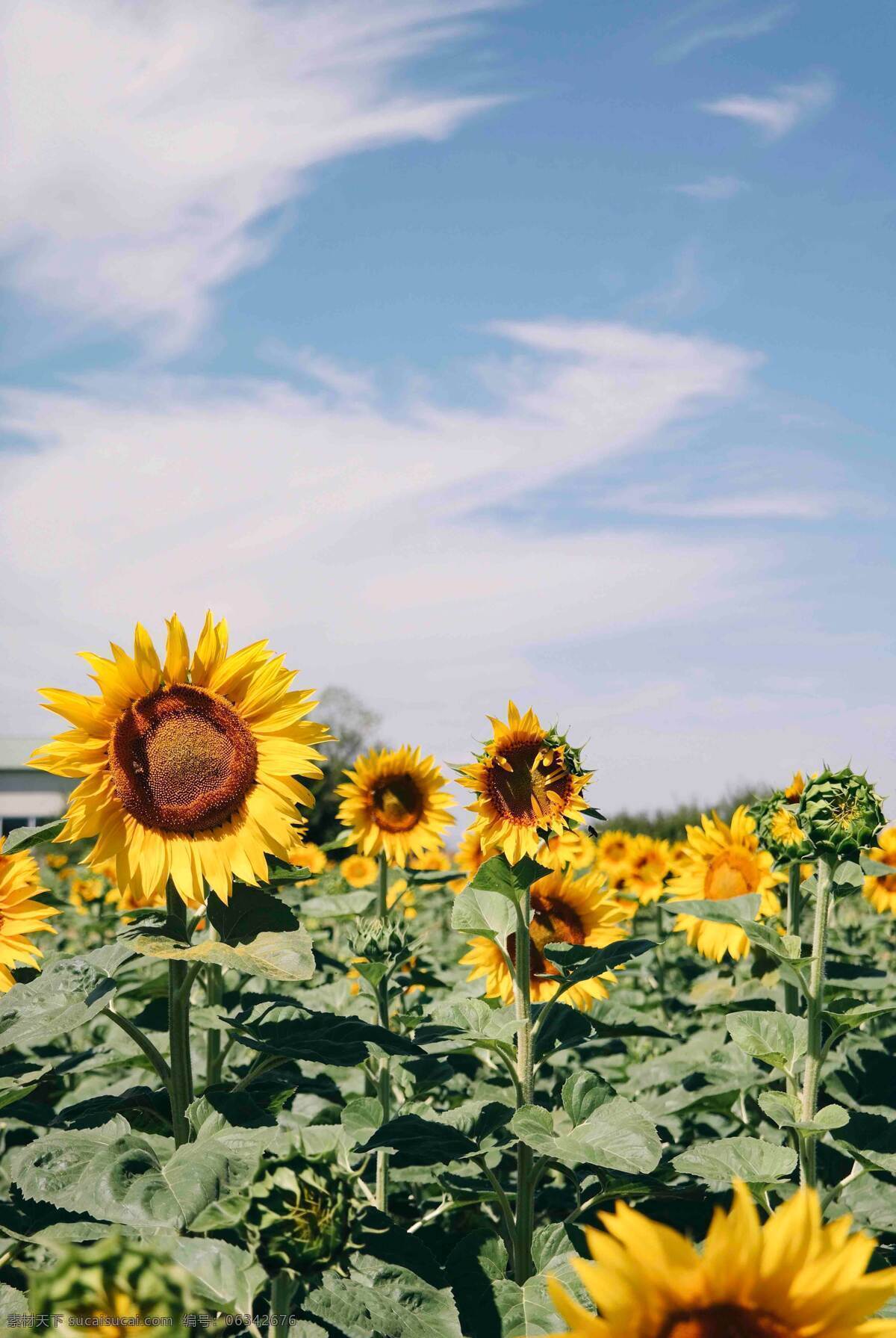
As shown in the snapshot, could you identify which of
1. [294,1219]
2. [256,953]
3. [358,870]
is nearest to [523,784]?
[256,953]

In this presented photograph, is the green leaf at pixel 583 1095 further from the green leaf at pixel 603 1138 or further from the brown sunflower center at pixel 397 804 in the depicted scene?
the brown sunflower center at pixel 397 804

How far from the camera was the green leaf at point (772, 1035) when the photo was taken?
2953mm

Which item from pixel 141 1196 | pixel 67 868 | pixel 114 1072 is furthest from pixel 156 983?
pixel 67 868

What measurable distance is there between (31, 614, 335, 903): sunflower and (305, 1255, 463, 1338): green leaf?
0.85m

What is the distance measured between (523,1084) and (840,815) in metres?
1.16

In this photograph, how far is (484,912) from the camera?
10.4 ft

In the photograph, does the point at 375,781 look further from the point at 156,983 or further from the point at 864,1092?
the point at 864,1092

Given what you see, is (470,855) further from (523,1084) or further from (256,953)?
(256,953)

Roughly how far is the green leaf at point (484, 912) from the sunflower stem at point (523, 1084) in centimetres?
10

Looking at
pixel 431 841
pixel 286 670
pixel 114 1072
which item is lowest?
pixel 114 1072

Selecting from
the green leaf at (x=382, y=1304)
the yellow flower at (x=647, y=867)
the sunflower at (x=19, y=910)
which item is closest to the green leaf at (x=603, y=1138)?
the green leaf at (x=382, y=1304)

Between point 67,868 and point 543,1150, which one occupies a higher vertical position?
point 67,868

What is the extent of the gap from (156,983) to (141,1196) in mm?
1605

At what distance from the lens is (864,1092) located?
416 centimetres
